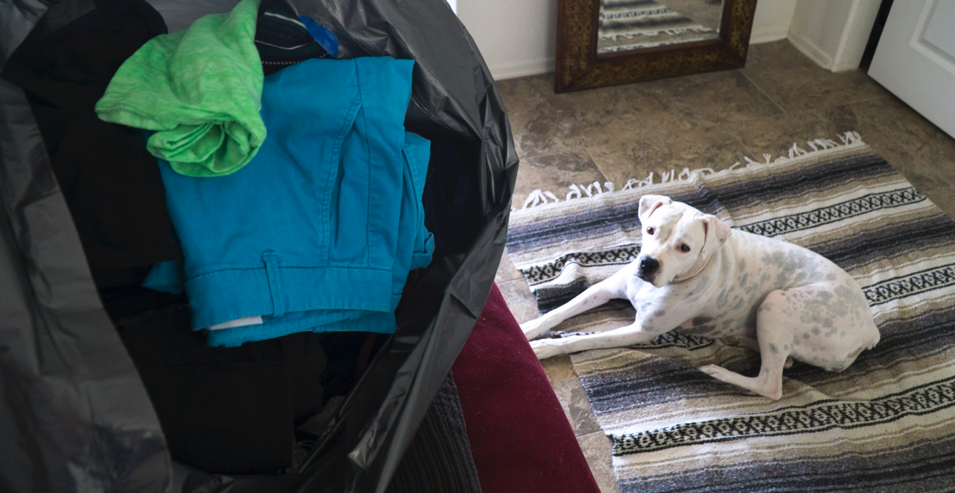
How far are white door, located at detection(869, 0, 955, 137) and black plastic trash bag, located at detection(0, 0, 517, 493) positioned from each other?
191 cm

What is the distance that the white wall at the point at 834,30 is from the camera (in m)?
2.44

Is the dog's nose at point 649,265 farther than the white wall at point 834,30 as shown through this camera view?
No

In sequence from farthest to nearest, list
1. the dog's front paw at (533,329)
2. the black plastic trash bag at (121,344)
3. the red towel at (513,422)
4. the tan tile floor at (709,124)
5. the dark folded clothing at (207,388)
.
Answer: the tan tile floor at (709,124) < the dog's front paw at (533,329) < the red towel at (513,422) < the dark folded clothing at (207,388) < the black plastic trash bag at (121,344)

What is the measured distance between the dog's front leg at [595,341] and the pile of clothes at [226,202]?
0.79m

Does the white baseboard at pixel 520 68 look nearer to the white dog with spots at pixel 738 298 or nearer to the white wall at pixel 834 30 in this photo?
the white wall at pixel 834 30

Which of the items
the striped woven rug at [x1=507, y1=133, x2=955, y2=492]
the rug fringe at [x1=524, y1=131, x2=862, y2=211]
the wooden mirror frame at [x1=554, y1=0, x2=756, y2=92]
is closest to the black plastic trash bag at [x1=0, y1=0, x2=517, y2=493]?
the striped woven rug at [x1=507, y1=133, x2=955, y2=492]

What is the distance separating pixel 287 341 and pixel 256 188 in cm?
17

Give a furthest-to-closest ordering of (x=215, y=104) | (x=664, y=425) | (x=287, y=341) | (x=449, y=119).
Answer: (x=664, y=425)
(x=449, y=119)
(x=287, y=341)
(x=215, y=104)

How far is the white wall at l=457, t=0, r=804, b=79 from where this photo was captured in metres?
2.36

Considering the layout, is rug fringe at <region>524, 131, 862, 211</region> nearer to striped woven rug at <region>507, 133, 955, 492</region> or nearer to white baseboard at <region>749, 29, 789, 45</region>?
striped woven rug at <region>507, 133, 955, 492</region>

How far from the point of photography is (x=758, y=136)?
227cm

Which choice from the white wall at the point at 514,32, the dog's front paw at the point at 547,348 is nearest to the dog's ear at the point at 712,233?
the dog's front paw at the point at 547,348

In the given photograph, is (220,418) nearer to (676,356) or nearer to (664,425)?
(664,425)

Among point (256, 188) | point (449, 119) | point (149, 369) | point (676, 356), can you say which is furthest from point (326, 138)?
point (676, 356)
